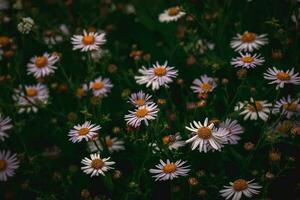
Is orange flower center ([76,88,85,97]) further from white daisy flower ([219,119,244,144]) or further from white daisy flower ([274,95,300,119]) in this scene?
white daisy flower ([274,95,300,119])

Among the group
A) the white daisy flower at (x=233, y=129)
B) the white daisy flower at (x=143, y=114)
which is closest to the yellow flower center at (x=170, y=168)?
the white daisy flower at (x=143, y=114)

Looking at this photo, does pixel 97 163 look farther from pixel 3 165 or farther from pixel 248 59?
pixel 248 59

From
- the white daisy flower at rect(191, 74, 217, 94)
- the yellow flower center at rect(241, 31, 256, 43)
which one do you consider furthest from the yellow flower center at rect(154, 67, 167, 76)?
the yellow flower center at rect(241, 31, 256, 43)

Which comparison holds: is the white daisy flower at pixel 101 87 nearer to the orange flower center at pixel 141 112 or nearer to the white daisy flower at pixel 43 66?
the white daisy flower at pixel 43 66

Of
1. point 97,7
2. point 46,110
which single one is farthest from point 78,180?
point 97,7

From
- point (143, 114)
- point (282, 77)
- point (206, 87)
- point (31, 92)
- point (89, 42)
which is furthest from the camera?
point (31, 92)

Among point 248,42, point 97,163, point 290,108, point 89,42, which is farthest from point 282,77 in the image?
point 89,42
